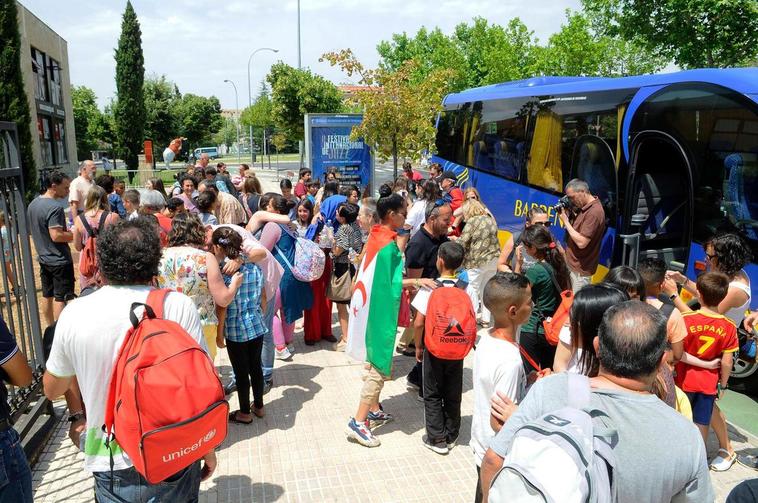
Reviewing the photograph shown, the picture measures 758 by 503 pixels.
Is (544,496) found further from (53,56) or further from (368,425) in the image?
(53,56)

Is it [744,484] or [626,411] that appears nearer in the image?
[744,484]

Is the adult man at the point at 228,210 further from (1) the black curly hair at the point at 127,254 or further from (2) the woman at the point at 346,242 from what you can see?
(1) the black curly hair at the point at 127,254

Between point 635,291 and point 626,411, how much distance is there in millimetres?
1725

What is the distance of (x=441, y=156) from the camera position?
14992 mm

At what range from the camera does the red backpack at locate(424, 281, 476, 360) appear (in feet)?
12.7

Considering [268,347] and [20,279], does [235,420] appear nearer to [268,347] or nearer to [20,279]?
[268,347]

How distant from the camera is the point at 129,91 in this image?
129ft

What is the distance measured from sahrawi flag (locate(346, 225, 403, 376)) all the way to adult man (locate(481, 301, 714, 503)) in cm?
239

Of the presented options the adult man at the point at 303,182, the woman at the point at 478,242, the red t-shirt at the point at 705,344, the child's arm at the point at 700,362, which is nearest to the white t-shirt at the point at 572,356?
the red t-shirt at the point at 705,344

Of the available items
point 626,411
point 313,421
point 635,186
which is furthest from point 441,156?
point 626,411

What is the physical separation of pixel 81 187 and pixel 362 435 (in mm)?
6612

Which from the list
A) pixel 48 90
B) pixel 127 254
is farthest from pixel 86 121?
pixel 127 254

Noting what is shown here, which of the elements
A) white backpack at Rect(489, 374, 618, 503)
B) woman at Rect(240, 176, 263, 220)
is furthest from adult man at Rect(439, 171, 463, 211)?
white backpack at Rect(489, 374, 618, 503)

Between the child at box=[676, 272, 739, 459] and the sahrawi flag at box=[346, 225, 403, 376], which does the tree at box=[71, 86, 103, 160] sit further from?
the child at box=[676, 272, 739, 459]
